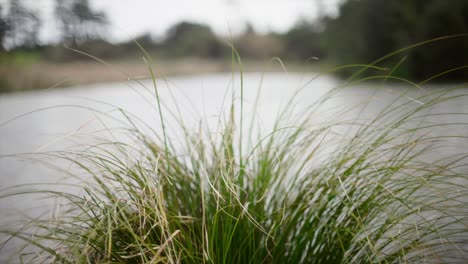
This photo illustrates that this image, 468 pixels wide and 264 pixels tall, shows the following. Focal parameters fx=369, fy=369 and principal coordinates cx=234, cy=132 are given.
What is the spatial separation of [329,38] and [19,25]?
820 cm

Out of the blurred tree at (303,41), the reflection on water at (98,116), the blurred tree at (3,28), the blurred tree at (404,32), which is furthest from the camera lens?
the blurred tree at (303,41)

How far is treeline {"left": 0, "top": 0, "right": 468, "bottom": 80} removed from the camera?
12.1 feet

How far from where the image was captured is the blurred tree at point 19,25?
11.4 feet

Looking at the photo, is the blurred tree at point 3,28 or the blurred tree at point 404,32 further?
the blurred tree at point 404,32

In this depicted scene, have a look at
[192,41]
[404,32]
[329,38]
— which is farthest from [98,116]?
[192,41]

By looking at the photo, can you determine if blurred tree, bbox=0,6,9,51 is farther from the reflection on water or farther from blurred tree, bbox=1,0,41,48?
the reflection on water

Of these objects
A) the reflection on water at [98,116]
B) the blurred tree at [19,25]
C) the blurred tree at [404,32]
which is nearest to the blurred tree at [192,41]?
the blurred tree at [404,32]

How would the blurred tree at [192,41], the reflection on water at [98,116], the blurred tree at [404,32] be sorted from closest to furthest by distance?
the reflection on water at [98,116] < the blurred tree at [404,32] < the blurred tree at [192,41]

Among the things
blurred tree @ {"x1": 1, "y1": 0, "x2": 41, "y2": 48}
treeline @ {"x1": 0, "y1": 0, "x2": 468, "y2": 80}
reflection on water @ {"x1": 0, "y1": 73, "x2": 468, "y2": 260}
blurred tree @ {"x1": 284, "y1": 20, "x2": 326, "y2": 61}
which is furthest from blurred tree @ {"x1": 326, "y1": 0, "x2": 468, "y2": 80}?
blurred tree @ {"x1": 1, "y1": 0, "x2": 41, "y2": 48}

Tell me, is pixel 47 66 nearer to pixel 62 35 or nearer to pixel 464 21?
pixel 62 35

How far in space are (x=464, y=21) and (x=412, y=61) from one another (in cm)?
193

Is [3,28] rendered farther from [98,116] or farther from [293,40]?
[293,40]

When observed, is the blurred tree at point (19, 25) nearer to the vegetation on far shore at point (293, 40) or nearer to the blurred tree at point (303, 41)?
the vegetation on far shore at point (293, 40)

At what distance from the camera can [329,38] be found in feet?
33.3
